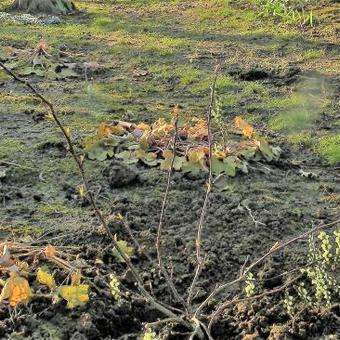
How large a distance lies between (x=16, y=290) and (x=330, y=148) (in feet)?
9.74

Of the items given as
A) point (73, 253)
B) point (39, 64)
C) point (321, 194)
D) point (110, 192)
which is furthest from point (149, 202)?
point (39, 64)

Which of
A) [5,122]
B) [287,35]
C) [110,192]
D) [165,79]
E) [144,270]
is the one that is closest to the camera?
[144,270]

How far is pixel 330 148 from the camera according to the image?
17.8ft

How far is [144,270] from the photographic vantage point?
3682 mm

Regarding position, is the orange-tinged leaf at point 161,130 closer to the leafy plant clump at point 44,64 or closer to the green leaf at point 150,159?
the green leaf at point 150,159

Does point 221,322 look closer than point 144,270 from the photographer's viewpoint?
Yes

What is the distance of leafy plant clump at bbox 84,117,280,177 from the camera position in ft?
15.7

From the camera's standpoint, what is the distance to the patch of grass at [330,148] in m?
5.30

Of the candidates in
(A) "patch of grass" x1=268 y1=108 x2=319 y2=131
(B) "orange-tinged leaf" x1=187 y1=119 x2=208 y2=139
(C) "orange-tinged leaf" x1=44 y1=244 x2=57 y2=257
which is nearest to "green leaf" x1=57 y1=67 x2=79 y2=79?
(A) "patch of grass" x1=268 y1=108 x2=319 y2=131

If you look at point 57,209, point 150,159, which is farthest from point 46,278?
point 150,159

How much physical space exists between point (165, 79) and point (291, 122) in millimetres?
1666

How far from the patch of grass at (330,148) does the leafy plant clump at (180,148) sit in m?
0.41

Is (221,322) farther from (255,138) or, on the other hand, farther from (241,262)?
(255,138)

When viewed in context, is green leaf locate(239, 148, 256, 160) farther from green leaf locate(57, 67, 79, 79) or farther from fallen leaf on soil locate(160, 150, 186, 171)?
green leaf locate(57, 67, 79, 79)
